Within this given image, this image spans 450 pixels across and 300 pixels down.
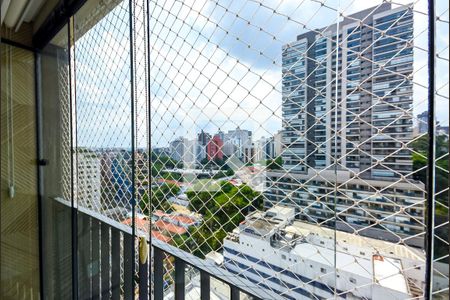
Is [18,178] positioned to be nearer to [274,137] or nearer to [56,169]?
[56,169]

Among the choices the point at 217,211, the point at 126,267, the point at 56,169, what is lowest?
the point at 126,267

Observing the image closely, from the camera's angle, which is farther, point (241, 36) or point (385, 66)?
point (241, 36)

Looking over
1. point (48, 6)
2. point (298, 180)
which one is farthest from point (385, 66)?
point (48, 6)

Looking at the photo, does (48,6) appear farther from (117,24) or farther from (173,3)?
(173,3)

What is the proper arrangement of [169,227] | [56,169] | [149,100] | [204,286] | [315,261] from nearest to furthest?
[315,261], [204,286], [149,100], [169,227], [56,169]

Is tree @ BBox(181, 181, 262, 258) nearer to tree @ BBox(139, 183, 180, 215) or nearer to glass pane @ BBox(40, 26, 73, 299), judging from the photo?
tree @ BBox(139, 183, 180, 215)

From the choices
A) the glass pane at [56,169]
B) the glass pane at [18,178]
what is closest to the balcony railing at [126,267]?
the glass pane at [56,169]

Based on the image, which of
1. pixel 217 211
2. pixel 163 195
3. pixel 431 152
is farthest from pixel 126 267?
pixel 431 152

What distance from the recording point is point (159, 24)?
135 cm

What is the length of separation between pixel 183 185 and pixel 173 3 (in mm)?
950

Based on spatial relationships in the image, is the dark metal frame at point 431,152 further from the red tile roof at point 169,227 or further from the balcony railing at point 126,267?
the red tile roof at point 169,227

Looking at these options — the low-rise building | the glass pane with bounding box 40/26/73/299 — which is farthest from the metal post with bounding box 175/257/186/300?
the glass pane with bounding box 40/26/73/299

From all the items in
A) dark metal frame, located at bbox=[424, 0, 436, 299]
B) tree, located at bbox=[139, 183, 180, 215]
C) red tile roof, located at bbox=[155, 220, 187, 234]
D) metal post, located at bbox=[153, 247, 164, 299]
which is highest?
dark metal frame, located at bbox=[424, 0, 436, 299]

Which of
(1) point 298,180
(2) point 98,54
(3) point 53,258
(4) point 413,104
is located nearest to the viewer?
(4) point 413,104
